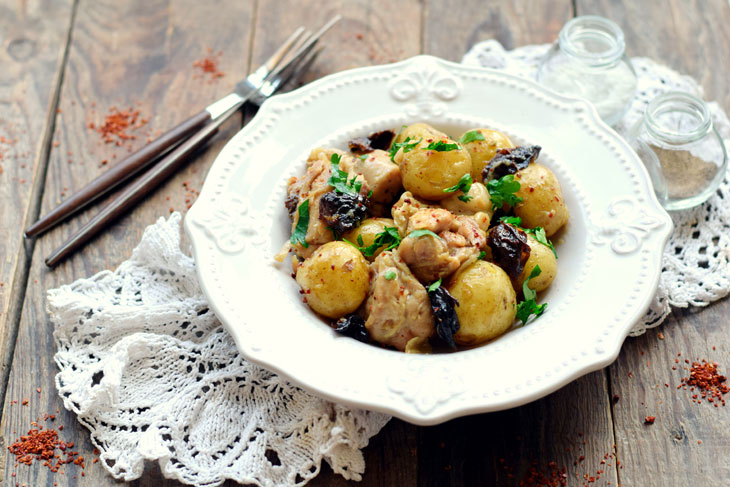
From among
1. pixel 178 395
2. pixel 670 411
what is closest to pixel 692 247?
pixel 670 411

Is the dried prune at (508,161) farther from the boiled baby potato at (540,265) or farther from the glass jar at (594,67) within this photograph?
the glass jar at (594,67)

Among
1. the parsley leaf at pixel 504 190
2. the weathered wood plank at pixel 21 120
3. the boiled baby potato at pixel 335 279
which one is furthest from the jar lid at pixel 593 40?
the weathered wood plank at pixel 21 120

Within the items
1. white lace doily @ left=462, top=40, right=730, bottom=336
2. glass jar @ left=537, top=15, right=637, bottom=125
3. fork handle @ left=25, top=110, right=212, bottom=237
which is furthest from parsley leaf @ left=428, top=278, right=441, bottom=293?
fork handle @ left=25, top=110, right=212, bottom=237

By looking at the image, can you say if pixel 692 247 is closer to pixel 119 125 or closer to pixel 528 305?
pixel 528 305

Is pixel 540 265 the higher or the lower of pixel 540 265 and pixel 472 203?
the lower

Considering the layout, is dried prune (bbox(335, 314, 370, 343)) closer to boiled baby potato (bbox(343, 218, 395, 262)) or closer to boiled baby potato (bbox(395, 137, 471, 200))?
boiled baby potato (bbox(343, 218, 395, 262))
